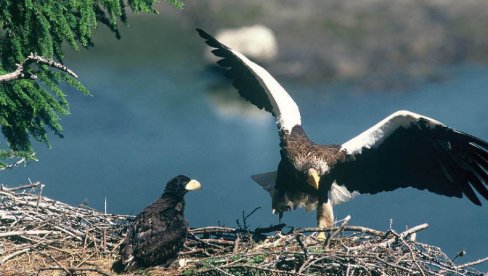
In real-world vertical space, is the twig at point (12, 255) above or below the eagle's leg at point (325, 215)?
below

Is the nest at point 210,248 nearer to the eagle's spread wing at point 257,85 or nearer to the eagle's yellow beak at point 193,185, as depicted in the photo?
the eagle's yellow beak at point 193,185

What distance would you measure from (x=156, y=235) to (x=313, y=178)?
7.53 feet

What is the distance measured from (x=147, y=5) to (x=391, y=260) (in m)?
4.64

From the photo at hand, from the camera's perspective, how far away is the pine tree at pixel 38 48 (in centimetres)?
898

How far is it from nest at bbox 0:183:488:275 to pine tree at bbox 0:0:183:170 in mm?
990

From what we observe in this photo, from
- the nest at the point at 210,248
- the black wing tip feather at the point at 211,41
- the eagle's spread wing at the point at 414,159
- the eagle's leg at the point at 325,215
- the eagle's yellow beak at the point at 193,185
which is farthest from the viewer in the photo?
the black wing tip feather at the point at 211,41

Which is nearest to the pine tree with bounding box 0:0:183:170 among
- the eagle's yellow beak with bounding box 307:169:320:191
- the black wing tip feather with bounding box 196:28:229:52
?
the black wing tip feather with bounding box 196:28:229:52

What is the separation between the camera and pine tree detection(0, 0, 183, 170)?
8.98 m

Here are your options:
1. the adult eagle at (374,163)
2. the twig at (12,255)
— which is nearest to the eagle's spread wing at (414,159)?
the adult eagle at (374,163)

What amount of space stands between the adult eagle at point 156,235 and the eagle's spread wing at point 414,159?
2.23m

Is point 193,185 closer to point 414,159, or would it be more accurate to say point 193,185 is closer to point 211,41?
point 414,159

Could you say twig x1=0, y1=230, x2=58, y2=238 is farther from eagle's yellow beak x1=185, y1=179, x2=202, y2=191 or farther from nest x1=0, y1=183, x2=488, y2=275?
eagle's yellow beak x1=185, y1=179, x2=202, y2=191

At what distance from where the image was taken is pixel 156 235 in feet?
23.7

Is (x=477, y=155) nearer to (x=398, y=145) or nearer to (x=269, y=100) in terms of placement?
(x=398, y=145)
